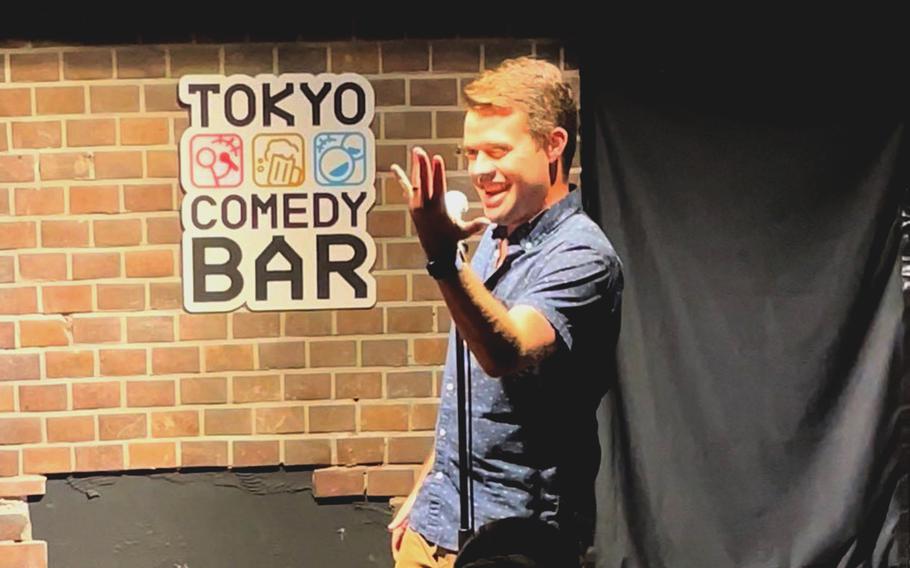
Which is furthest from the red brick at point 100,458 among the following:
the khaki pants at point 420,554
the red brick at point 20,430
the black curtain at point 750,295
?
the black curtain at point 750,295

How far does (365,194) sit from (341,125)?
0.17 m

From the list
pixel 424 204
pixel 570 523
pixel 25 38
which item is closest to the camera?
pixel 424 204

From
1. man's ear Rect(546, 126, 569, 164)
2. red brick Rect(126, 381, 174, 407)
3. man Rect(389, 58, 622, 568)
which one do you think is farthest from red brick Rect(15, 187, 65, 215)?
man's ear Rect(546, 126, 569, 164)

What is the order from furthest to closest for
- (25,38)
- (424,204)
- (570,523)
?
(25,38)
(570,523)
(424,204)

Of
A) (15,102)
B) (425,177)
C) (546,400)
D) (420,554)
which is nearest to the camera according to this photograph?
(425,177)

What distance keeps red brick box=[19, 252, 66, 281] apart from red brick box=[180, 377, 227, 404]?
15.3 inches

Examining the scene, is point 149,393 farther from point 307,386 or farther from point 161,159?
point 161,159

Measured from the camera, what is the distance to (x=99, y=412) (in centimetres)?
270

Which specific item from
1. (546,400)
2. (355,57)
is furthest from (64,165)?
(546,400)

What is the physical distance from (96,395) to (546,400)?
1.37 m

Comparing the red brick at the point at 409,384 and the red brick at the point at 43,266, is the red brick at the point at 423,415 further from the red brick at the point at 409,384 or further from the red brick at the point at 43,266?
the red brick at the point at 43,266

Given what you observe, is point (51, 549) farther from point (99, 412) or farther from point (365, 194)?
point (365, 194)

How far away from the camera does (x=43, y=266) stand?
8.77 ft

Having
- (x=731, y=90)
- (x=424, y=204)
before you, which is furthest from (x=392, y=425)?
(x=424, y=204)
